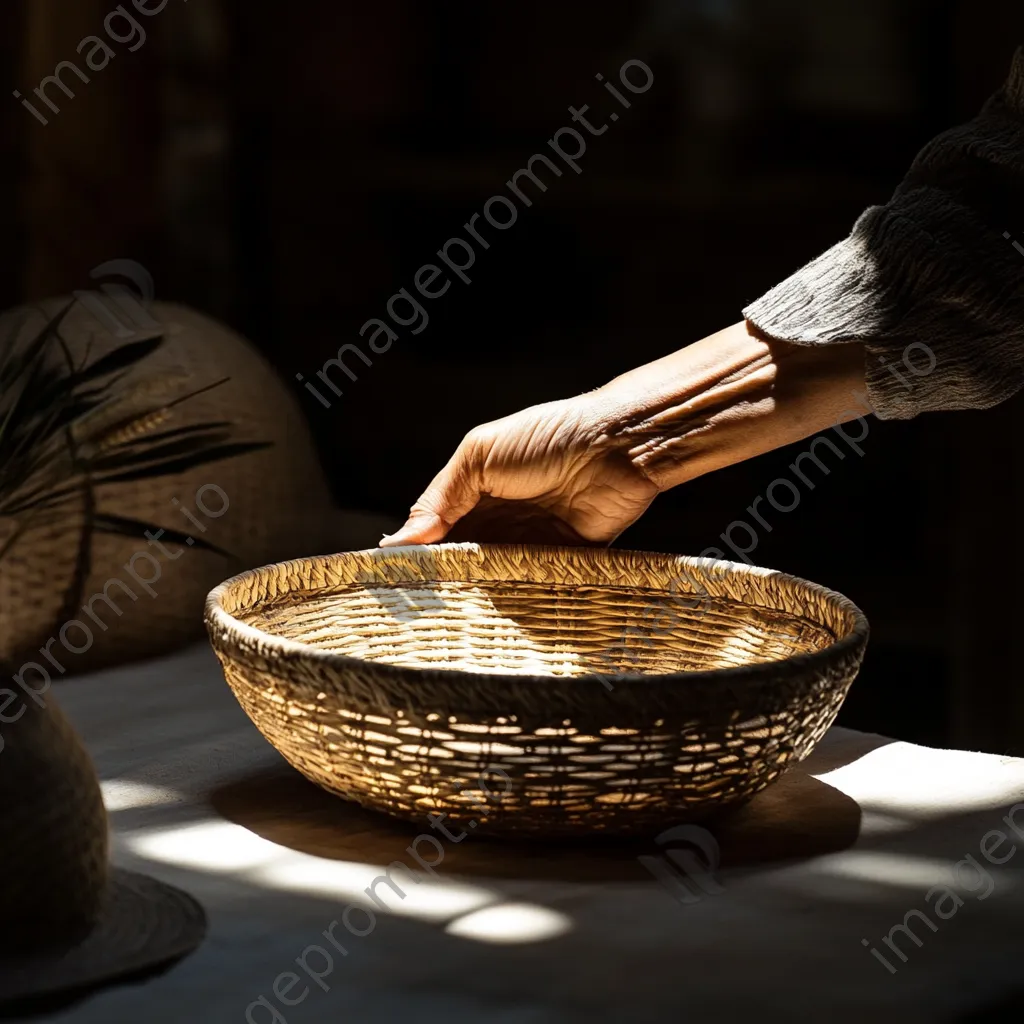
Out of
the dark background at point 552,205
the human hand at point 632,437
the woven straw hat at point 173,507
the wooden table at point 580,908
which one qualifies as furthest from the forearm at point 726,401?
the dark background at point 552,205

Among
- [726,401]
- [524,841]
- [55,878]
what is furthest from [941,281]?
[55,878]

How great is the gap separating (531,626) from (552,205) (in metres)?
1.04

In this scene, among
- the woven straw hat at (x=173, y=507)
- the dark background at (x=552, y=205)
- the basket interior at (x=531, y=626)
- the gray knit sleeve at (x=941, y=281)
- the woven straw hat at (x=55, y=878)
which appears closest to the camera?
the woven straw hat at (x=55, y=878)

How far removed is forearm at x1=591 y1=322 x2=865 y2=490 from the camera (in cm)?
135

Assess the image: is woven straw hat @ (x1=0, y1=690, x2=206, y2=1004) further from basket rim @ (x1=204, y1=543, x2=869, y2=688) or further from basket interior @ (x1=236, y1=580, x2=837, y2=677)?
basket interior @ (x1=236, y1=580, x2=837, y2=677)

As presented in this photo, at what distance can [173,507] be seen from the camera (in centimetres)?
167

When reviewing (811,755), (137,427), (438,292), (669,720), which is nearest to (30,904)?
(669,720)

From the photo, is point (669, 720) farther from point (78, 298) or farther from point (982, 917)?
point (78, 298)

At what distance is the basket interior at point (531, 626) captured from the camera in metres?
1.34

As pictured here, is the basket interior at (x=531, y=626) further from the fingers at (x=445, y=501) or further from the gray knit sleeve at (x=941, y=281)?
the gray knit sleeve at (x=941, y=281)

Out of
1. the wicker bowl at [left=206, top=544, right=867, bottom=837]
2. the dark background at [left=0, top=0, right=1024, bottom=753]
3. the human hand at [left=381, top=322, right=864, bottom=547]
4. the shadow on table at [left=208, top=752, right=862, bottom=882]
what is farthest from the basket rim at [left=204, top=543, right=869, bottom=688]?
the dark background at [left=0, top=0, right=1024, bottom=753]

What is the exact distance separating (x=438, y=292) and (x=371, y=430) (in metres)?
0.28

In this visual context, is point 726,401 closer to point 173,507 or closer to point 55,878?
point 173,507

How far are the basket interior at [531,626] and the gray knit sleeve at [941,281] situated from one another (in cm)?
25
